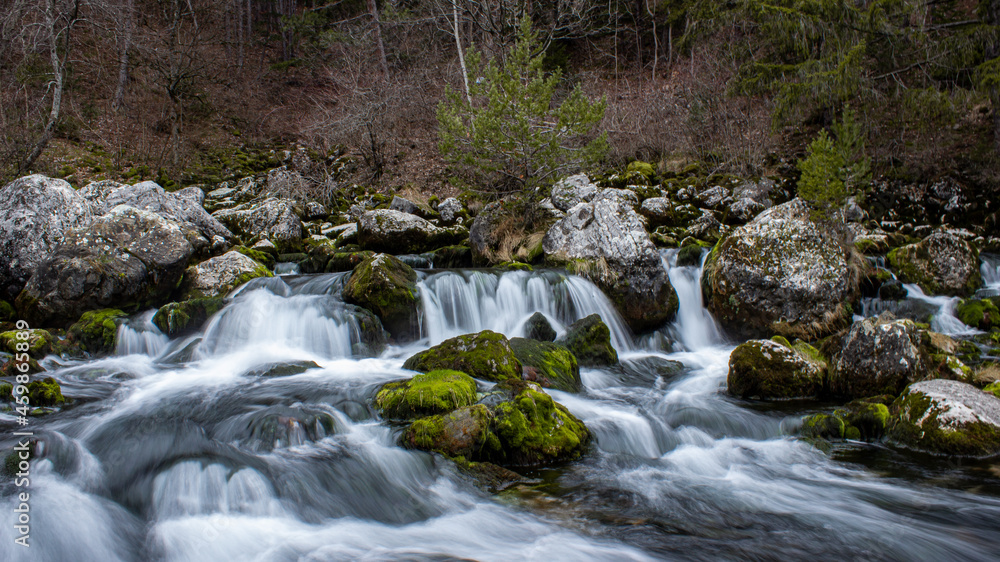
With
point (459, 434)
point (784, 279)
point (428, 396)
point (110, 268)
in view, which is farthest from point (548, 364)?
point (110, 268)

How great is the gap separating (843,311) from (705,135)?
9695mm

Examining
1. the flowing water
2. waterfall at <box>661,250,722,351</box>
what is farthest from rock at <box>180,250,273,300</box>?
waterfall at <box>661,250,722,351</box>

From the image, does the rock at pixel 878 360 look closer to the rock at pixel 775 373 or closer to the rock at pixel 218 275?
the rock at pixel 775 373

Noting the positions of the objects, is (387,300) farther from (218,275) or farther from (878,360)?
(878,360)

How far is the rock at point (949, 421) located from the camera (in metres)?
4.59

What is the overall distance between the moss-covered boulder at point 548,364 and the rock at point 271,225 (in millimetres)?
8052

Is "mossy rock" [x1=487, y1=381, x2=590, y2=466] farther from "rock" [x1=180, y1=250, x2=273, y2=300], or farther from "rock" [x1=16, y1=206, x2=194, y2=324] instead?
"rock" [x1=16, y1=206, x2=194, y2=324]

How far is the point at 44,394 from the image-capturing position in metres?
5.57

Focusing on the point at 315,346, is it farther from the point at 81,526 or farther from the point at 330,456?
the point at 81,526

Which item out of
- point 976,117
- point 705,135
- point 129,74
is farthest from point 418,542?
point 129,74

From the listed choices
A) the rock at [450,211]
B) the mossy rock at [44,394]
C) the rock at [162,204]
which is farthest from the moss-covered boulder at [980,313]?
the rock at [162,204]

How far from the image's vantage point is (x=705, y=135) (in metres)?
16.9

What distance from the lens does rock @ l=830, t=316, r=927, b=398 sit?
5.85m

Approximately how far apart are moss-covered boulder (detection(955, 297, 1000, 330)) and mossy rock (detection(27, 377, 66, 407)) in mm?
13141
